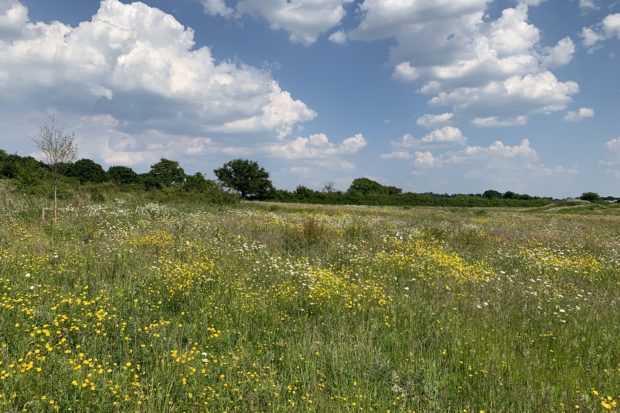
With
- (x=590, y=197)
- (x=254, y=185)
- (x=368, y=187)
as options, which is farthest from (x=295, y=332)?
(x=368, y=187)

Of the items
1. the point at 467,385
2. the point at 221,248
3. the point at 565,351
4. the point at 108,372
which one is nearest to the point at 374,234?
the point at 221,248

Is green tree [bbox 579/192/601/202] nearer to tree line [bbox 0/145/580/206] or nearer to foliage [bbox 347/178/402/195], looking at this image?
tree line [bbox 0/145/580/206]

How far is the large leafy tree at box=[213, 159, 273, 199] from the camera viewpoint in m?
83.6

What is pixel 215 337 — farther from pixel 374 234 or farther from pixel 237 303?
pixel 374 234

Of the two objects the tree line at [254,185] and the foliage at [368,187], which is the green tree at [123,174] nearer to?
the tree line at [254,185]

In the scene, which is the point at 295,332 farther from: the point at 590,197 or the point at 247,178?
the point at 590,197

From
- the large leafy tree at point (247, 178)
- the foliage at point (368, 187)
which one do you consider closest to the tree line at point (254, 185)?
the large leafy tree at point (247, 178)

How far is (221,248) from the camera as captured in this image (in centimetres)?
1012

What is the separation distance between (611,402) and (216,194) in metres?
29.9

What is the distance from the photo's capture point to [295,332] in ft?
17.1

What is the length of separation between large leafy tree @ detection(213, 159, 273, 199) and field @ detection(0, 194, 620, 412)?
73541 millimetres

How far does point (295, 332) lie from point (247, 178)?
80563mm

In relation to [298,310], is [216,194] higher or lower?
higher

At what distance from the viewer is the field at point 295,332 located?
3688 mm
